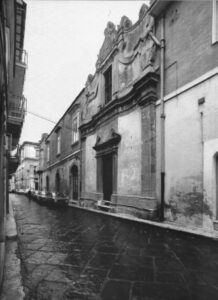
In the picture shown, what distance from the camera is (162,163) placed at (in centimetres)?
657

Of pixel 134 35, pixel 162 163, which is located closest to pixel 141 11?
pixel 134 35

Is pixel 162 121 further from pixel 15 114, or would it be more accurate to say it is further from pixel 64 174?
pixel 64 174

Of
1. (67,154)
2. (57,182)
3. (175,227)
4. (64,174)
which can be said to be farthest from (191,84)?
(57,182)

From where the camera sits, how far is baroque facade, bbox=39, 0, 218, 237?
532 centimetres

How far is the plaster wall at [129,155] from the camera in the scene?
7.58 meters

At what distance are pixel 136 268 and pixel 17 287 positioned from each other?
5.47 ft

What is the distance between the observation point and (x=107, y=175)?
32.6 ft

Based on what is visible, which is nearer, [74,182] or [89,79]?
[89,79]

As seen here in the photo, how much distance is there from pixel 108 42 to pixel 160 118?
5.98 metres

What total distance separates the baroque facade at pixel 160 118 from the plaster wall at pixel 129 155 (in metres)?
0.04

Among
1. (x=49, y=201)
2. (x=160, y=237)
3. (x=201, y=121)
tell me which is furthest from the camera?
(x=49, y=201)

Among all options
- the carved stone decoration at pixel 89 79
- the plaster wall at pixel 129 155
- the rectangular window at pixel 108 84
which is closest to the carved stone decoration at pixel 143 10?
the rectangular window at pixel 108 84

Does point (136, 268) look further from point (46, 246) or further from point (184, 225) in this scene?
point (184, 225)

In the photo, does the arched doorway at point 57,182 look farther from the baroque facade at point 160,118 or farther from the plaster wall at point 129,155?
the plaster wall at point 129,155
